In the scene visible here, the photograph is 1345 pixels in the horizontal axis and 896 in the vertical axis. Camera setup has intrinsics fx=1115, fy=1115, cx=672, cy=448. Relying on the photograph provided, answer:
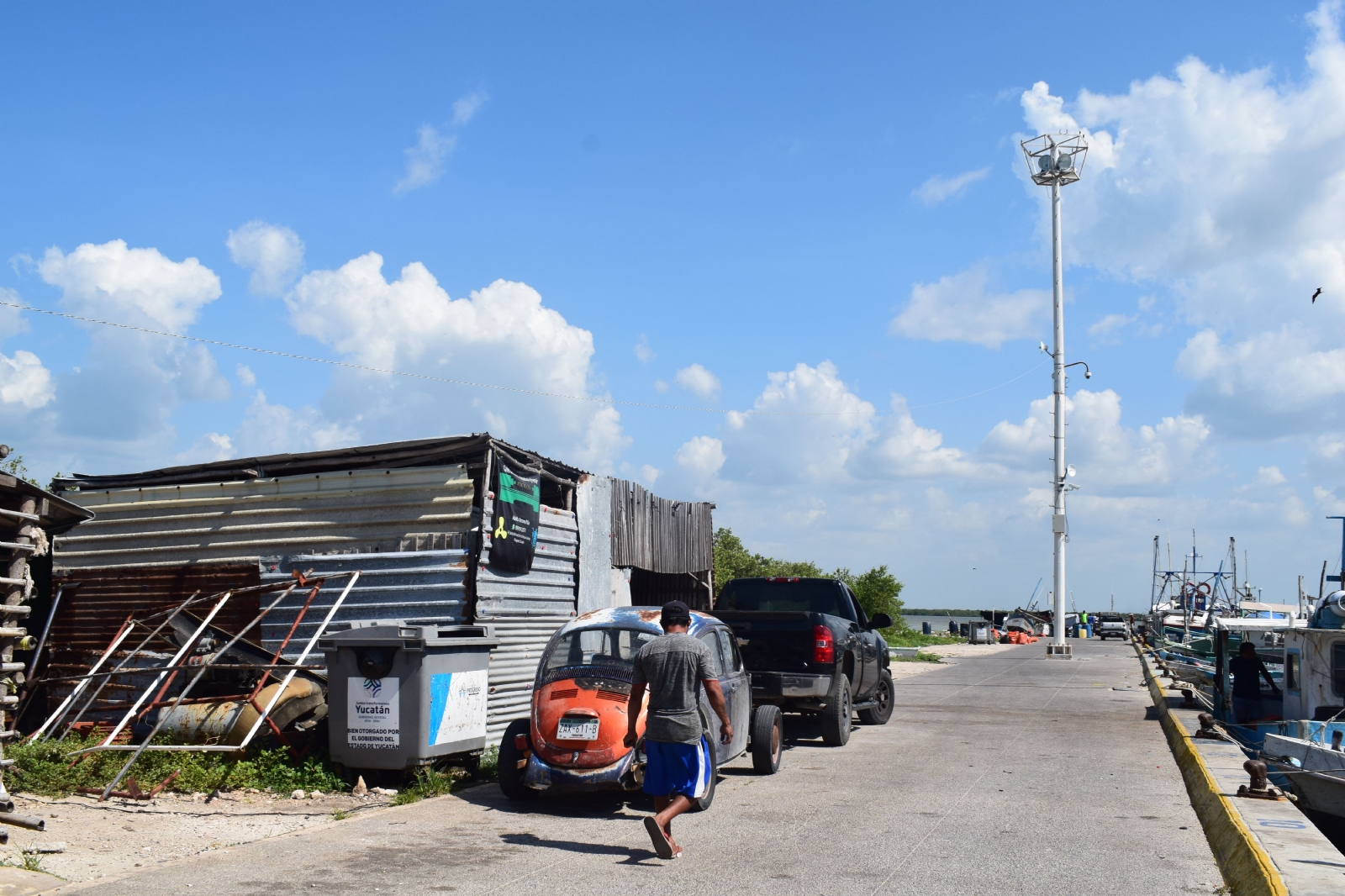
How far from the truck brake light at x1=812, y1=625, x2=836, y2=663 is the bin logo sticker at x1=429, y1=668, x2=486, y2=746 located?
14.4 ft

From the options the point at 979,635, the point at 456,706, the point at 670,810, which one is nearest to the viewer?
the point at 670,810

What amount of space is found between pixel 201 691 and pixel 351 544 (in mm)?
2534

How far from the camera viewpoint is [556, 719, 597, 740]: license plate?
899 centimetres

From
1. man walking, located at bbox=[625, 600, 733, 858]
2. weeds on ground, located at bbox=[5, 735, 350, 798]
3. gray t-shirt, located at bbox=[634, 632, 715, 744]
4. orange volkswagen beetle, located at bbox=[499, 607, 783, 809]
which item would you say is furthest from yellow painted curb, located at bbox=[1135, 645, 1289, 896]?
weeds on ground, located at bbox=[5, 735, 350, 798]

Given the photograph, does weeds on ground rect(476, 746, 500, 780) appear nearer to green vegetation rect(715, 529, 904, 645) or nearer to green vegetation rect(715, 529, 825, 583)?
green vegetation rect(715, 529, 904, 645)

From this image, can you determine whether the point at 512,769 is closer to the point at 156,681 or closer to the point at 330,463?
the point at 156,681

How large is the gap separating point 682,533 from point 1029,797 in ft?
36.6

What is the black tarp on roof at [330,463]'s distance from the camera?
13727 mm

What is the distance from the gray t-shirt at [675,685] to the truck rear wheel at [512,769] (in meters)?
1.89

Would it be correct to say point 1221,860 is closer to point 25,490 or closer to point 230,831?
point 230,831

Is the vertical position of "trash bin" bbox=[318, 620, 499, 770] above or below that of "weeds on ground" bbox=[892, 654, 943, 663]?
above

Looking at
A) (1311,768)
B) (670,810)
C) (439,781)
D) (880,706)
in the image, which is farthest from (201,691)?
(1311,768)

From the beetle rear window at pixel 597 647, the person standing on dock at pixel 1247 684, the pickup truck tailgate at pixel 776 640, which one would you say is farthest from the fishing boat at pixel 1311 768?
the beetle rear window at pixel 597 647

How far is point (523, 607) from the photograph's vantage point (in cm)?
1401
